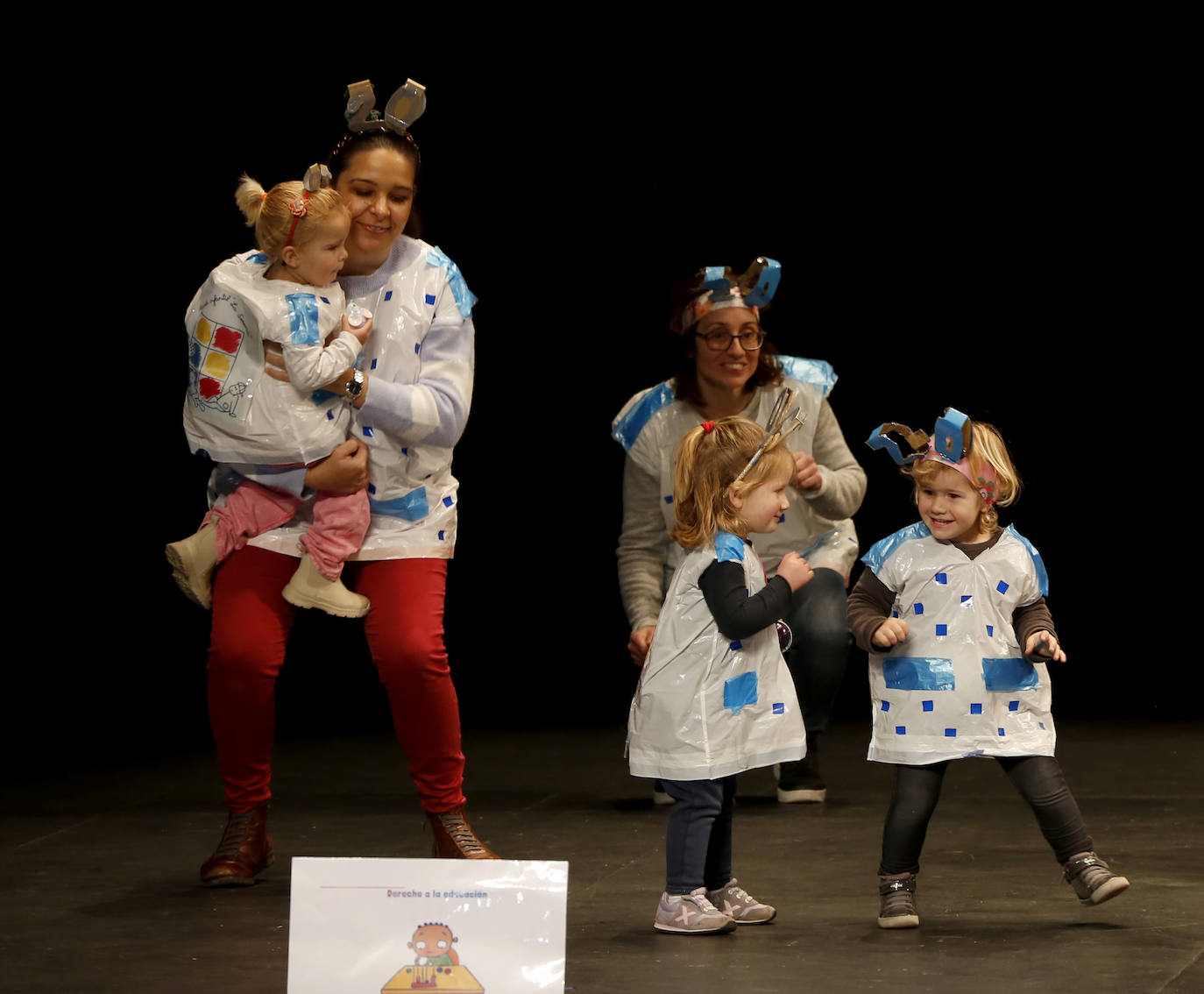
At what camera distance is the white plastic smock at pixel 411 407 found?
121 inches

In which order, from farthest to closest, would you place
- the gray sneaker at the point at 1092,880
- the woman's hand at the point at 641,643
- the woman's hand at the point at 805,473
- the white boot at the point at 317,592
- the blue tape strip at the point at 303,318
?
the woman's hand at the point at 641,643 < the woman's hand at the point at 805,473 < the white boot at the point at 317,592 < the blue tape strip at the point at 303,318 < the gray sneaker at the point at 1092,880

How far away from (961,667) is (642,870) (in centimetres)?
72

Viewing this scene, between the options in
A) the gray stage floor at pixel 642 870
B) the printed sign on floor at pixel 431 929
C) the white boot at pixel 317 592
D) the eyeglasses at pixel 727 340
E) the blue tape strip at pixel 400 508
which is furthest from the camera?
the eyeglasses at pixel 727 340

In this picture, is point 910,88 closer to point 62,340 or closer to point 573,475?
point 573,475

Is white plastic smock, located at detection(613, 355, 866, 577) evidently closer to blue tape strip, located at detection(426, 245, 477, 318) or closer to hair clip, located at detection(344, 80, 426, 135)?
blue tape strip, located at detection(426, 245, 477, 318)

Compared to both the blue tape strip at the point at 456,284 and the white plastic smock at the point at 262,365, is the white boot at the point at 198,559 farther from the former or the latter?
the blue tape strip at the point at 456,284

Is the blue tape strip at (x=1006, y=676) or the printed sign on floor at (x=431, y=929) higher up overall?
the blue tape strip at (x=1006, y=676)

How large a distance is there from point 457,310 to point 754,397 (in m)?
0.95

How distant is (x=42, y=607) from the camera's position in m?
6.24

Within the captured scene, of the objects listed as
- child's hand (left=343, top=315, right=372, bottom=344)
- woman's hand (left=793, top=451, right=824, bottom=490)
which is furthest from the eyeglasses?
child's hand (left=343, top=315, right=372, bottom=344)

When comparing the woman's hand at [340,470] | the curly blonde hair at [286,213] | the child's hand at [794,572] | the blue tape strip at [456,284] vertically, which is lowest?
the child's hand at [794,572]

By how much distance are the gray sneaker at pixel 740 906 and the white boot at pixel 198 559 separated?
39.9 inches

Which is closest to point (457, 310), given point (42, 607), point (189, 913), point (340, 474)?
point (340, 474)

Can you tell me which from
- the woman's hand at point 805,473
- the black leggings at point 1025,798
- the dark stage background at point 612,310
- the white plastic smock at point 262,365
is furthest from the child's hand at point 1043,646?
the dark stage background at point 612,310
